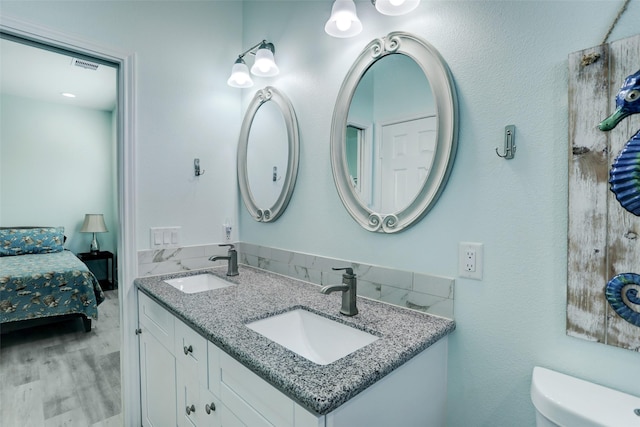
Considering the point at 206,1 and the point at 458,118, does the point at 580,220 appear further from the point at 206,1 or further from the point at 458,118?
the point at 206,1

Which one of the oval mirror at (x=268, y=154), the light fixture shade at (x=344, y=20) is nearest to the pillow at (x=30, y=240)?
the oval mirror at (x=268, y=154)

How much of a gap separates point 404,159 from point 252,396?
3.28 feet

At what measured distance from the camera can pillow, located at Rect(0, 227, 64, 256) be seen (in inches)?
134

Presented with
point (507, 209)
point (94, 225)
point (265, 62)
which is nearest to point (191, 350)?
point (507, 209)

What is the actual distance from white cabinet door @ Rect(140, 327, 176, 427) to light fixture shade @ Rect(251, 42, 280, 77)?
→ 1543mm

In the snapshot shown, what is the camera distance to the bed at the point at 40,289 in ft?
8.74

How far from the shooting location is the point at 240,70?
1.91 m

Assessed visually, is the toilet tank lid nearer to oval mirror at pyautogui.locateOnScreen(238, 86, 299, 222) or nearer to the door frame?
oval mirror at pyautogui.locateOnScreen(238, 86, 299, 222)


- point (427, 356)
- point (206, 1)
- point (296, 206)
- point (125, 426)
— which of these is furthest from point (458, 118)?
point (125, 426)

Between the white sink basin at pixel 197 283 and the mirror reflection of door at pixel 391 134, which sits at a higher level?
the mirror reflection of door at pixel 391 134

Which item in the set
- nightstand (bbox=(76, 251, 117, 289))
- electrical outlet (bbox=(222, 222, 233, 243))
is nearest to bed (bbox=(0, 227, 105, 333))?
nightstand (bbox=(76, 251, 117, 289))

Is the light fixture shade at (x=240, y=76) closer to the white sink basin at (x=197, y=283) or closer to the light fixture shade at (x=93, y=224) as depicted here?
the white sink basin at (x=197, y=283)

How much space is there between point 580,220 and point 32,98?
5043 millimetres

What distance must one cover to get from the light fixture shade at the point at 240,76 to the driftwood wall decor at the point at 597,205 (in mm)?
1619
